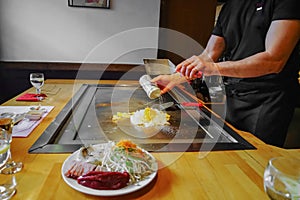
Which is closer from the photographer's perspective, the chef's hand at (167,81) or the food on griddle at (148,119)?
the food on griddle at (148,119)

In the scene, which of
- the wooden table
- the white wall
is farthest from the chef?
the white wall

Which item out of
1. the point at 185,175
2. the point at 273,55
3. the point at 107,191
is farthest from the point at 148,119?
the point at 273,55

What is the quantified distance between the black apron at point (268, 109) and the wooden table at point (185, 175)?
0.49 metres

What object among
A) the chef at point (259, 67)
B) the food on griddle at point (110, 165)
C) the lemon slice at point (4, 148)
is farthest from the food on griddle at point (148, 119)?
the lemon slice at point (4, 148)

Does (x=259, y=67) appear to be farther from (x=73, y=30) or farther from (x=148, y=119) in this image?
(x=73, y=30)

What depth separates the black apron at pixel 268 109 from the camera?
1.43 m

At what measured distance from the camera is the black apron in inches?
56.2

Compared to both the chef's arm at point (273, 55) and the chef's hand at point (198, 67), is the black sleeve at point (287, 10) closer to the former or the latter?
the chef's arm at point (273, 55)

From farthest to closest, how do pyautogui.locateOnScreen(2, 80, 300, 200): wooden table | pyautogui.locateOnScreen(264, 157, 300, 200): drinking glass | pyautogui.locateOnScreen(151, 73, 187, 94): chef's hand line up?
1. pyautogui.locateOnScreen(151, 73, 187, 94): chef's hand
2. pyautogui.locateOnScreen(2, 80, 300, 200): wooden table
3. pyautogui.locateOnScreen(264, 157, 300, 200): drinking glass

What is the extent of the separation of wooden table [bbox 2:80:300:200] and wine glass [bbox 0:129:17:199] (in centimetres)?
1

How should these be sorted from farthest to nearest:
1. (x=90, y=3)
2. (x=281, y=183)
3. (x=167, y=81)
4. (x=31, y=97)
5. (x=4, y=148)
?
(x=90, y=3), (x=167, y=81), (x=31, y=97), (x=4, y=148), (x=281, y=183)

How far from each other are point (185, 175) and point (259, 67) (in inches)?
30.7

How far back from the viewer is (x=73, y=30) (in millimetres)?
3059

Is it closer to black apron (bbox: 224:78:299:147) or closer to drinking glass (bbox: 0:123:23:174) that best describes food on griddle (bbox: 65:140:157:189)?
drinking glass (bbox: 0:123:23:174)
